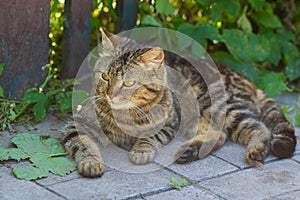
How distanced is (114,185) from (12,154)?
64 centimetres

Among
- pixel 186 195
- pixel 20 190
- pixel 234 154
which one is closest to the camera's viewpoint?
pixel 20 190

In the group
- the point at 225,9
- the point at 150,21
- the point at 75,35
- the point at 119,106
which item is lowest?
the point at 119,106

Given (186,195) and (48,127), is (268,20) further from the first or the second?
(186,195)

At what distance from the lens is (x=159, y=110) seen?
407 centimetres

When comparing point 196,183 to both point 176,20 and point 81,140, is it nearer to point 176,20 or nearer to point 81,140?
point 81,140

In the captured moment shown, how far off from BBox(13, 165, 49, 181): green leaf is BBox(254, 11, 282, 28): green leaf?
2661 millimetres

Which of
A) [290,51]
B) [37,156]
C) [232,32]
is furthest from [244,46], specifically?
[37,156]

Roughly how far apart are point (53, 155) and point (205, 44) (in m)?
1.79

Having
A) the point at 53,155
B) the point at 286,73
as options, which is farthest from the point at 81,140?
the point at 286,73

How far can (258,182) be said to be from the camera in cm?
380

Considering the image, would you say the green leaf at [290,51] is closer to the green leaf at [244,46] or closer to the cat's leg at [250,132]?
the green leaf at [244,46]

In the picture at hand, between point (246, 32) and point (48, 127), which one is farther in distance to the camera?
point (246, 32)

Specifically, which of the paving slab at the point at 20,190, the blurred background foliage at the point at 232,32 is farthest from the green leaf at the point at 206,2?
the paving slab at the point at 20,190

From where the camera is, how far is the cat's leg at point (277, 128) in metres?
4.14
